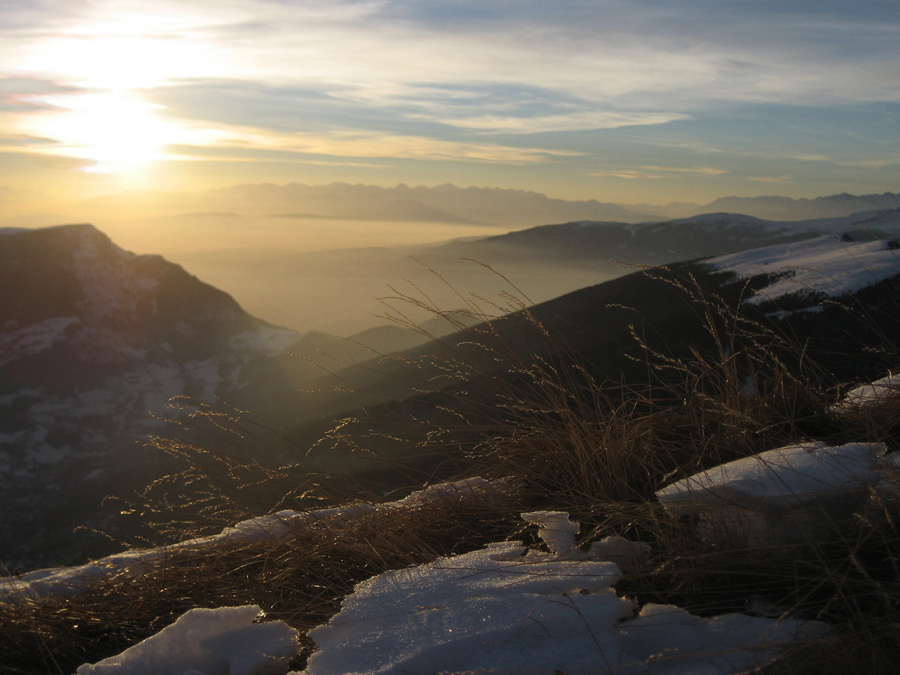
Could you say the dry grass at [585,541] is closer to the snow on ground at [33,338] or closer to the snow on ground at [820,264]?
the snow on ground at [820,264]

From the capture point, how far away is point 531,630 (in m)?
1.79

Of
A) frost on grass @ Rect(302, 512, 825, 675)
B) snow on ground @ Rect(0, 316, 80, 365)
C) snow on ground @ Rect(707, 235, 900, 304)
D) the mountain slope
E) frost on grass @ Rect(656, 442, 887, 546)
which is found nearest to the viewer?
frost on grass @ Rect(302, 512, 825, 675)

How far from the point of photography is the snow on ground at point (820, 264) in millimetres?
16969

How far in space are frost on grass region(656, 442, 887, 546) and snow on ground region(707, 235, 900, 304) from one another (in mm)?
8703

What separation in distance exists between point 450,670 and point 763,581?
44.8 inches

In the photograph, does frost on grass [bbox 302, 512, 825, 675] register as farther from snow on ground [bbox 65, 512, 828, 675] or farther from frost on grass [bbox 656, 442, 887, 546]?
frost on grass [bbox 656, 442, 887, 546]

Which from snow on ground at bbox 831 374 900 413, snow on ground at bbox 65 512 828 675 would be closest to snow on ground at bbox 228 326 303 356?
snow on ground at bbox 831 374 900 413

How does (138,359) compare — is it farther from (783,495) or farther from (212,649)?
(783,495)

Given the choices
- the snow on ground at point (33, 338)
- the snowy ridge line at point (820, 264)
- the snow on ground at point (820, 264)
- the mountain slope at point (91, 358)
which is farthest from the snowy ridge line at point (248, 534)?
the snow on ground at point (33, 338)

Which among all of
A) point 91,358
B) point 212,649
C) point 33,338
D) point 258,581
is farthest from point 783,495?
point 33,338

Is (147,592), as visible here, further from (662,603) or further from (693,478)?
(693,478)

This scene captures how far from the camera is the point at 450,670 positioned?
167 centimetres

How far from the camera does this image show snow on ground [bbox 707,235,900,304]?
17.0 metres

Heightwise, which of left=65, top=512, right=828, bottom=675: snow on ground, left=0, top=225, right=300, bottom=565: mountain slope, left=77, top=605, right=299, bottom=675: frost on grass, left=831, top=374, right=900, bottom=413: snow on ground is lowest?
left=0, top=225, right=300, bottom=565: mountain slope
